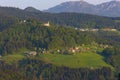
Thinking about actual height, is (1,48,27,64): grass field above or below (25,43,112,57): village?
below

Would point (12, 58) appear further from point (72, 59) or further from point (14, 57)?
point (72, 59)

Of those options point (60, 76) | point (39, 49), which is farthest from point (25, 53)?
point (60, 76)

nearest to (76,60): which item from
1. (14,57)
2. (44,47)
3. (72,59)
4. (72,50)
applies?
(72,59)

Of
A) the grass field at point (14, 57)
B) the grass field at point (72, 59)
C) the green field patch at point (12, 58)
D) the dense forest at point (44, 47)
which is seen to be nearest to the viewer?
the dense forest at point (44, 47)

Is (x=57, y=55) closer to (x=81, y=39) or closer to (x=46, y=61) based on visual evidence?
(x=46, y=61)

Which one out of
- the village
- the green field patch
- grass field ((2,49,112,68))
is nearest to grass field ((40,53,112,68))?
grass field ((2,49,112,68))

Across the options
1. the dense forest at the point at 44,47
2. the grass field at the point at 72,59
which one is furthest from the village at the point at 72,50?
the grass field at the point at 72,59

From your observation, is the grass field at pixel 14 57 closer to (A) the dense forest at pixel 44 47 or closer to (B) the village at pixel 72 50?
(A) the dense forest at pixel 44 47

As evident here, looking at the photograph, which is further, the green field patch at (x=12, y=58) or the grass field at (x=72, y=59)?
the green field patch at (x=12, y=58)

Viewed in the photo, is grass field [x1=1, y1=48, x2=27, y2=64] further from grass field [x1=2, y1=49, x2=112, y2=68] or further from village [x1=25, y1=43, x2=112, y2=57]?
village [x1=25, y1=43, x2=112, y2=57]
